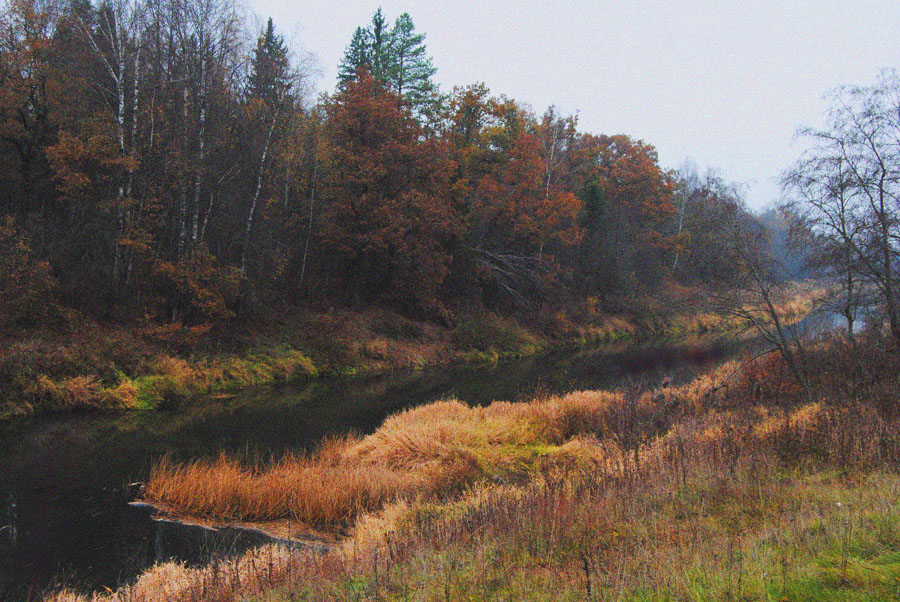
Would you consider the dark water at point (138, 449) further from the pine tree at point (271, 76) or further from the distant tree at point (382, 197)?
the pine tree at point (271, 76)

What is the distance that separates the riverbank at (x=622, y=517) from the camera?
381cm

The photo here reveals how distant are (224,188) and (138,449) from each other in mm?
13333

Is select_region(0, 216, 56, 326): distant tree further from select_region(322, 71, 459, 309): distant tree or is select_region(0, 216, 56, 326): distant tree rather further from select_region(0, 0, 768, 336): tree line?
select_region(322, 71, 459, 309): distant tree

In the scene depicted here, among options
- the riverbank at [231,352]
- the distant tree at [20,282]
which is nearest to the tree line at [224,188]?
the distant tree at [20,282]

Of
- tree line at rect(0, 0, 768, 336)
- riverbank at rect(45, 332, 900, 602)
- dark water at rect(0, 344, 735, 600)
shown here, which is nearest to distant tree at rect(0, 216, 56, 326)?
tree line at rect(0, 0, 768, 336)

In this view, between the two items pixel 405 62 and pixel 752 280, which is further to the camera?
pixel 405 62

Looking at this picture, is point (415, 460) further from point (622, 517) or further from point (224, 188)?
point (224, 188)

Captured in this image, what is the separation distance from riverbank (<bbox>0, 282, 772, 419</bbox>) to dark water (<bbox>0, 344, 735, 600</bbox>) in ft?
2.96

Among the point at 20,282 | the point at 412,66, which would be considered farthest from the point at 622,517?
the point at 412,66

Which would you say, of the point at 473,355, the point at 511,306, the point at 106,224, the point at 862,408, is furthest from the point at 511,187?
the point at 862,408

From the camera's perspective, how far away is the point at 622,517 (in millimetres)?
5406

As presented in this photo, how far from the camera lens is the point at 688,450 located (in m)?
7.77

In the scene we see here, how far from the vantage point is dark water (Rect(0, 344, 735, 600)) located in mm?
7434

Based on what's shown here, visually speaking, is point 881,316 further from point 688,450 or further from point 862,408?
point 688,450
